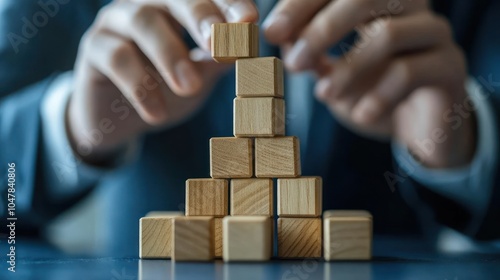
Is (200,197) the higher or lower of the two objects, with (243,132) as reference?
lower

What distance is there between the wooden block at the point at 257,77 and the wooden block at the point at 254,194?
0.16 metres

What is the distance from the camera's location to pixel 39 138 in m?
1.67

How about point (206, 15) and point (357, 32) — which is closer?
point (206, 15)

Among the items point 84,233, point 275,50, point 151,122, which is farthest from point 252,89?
point 84,233

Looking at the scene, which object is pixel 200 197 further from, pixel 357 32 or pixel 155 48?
A: pixel 357 32

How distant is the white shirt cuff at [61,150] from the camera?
169 cm

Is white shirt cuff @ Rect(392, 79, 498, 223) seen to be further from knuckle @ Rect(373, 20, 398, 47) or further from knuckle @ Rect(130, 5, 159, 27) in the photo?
knuckle @ Rect(130, 5, 159, 27)

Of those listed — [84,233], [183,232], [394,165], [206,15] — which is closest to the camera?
[183,232]

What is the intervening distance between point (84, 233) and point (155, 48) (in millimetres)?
663

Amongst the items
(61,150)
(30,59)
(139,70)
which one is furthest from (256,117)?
(30,59)

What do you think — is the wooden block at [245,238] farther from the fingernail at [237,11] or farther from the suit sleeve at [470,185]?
the suit sleeve at [470,185]

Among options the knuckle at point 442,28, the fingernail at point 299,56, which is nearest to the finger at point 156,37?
the fingernail at point 299,56

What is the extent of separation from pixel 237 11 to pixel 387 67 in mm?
378

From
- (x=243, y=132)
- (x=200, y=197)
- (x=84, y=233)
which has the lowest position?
(x=84, y=233)
